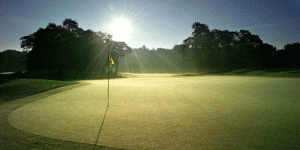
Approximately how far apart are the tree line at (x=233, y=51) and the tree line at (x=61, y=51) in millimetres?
31759

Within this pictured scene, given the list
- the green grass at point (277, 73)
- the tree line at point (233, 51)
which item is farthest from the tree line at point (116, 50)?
the green grass at point (277, 73)

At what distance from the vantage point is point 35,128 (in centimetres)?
468

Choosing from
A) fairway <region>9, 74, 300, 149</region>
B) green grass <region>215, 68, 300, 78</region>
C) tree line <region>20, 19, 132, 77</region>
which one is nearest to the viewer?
fairway <region>9, 74, 300, 149</region>

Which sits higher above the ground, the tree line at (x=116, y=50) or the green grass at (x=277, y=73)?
the tree line at (x=116, y=50)

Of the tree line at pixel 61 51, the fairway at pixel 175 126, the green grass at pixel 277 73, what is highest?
the tree line at pixel 61 51

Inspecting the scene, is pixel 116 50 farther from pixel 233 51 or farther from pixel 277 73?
pixel 233 51

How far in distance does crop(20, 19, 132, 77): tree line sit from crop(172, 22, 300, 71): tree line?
104 feet

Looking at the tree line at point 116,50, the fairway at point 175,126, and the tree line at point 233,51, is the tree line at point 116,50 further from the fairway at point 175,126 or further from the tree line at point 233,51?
the fairway at point 175,126

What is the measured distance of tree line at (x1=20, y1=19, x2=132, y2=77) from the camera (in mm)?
36463

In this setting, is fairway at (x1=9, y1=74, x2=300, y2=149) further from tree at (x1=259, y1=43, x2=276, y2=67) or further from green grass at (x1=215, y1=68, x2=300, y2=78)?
tree at (x1=259, y1=43, x2=276, y2=67)

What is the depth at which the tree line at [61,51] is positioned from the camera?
3646 cm

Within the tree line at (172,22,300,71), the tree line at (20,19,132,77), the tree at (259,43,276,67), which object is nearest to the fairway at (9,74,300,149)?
the tree line at (20,19,132,77)

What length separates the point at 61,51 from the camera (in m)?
36.6

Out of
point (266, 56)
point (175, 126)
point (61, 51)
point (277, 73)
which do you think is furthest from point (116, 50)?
point (266, 56)
